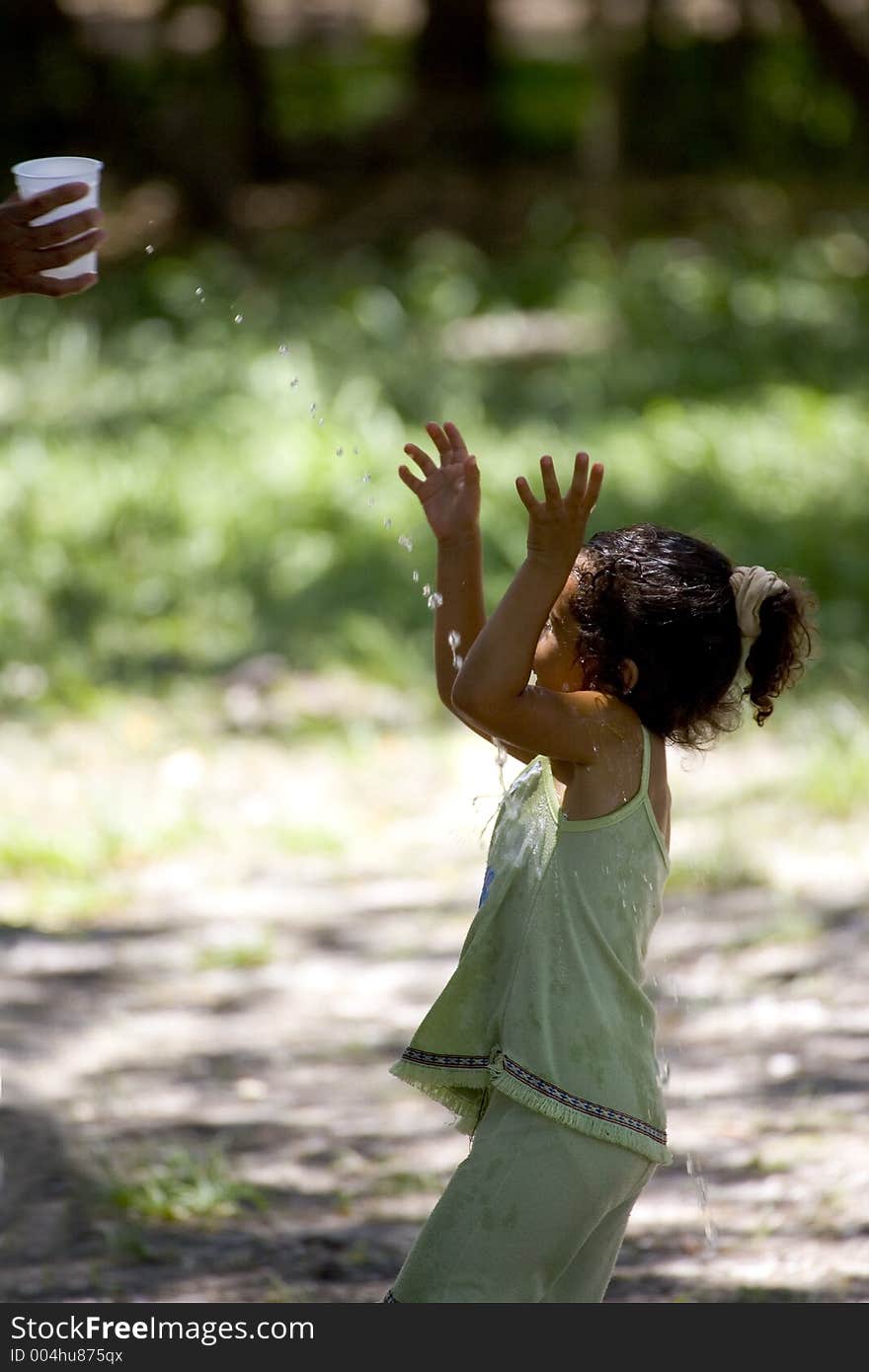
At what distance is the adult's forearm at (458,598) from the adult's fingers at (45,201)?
77 cm

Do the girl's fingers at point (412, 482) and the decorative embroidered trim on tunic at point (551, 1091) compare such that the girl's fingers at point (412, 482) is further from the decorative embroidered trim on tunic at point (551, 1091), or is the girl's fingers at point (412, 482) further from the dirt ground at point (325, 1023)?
the dirt ground at point (325, 1023)

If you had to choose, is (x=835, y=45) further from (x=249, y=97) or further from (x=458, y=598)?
(x=458, y=598)

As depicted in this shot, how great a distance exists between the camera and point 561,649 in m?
2.31

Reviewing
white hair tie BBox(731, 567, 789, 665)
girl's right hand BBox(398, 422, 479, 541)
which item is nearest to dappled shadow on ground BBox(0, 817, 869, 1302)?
white hair tie BBox(731, 567, 789, 665)

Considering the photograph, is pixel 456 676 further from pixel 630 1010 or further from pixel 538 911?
pixel 630 1010

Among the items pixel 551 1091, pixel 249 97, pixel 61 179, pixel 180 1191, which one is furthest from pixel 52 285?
pixel 249 97

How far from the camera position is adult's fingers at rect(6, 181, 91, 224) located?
262 centimetres

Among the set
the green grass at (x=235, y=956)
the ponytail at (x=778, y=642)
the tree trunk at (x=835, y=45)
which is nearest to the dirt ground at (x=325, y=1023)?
the green grass at (x=235, y=956)

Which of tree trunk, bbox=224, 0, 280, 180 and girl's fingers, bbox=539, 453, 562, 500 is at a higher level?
tree trunk, bbox=224, 0, 280, 180

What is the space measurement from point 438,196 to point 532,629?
10371 mm

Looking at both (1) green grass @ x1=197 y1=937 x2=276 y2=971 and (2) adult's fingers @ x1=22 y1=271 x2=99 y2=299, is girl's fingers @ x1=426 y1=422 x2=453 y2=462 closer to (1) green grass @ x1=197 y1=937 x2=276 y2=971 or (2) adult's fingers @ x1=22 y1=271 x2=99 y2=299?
(2) adult's fingers @ x1=22 y1=271 x2=99 y2=299

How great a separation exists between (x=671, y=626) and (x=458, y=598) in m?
0.29

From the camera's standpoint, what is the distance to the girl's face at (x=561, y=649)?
229 cm
